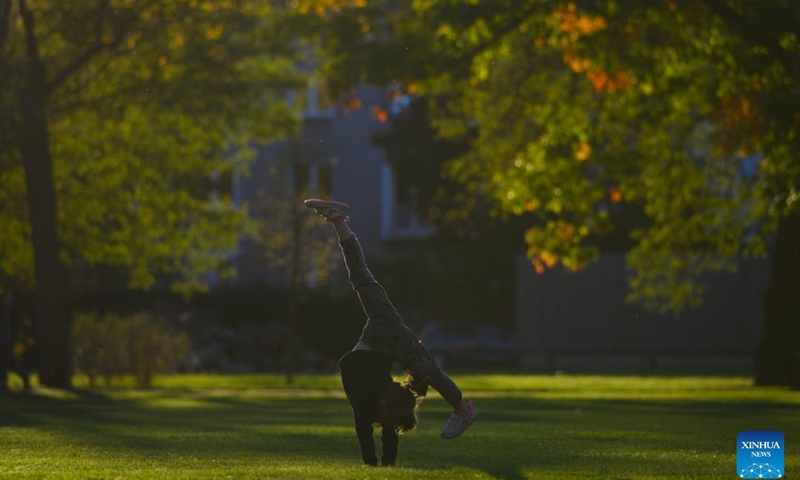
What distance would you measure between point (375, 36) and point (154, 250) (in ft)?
31.5

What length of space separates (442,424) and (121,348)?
569 inches

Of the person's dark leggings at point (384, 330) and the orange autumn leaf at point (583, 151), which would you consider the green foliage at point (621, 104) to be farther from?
the person's dark leggings at point (384, 330)

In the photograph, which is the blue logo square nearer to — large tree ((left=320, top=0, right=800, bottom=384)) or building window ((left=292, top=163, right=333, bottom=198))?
large tree ((left=320, top=0, right=800, bottom=384))

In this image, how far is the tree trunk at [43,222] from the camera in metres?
28.8

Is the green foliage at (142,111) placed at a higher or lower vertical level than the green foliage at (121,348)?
higher

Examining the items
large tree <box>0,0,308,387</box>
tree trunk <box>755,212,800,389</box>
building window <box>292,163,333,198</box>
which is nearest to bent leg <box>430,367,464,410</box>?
large tree <box>0,0,308,387</box>

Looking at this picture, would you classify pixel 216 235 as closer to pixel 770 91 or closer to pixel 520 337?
pixel 520 337

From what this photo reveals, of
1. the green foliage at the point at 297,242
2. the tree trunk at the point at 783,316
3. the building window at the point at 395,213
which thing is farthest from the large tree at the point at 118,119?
the building window at the point at 395,213

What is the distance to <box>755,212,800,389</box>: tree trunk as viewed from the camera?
2931 centimetres

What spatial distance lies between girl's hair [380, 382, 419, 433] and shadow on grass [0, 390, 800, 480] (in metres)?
0.41

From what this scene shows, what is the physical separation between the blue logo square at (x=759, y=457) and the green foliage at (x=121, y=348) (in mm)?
19870

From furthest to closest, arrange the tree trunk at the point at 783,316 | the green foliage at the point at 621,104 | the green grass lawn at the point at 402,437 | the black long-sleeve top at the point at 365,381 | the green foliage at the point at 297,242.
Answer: the green foliage at the point at 297,242 < the tree trunk at the point at 783,316 < the green foliage at the point at 621,104 < the green grass lawn at the point at 402,437 < the black long-sleeve top at the point at 365,381

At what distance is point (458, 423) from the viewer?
11.9 metres

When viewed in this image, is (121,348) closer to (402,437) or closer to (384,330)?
(402,437)
